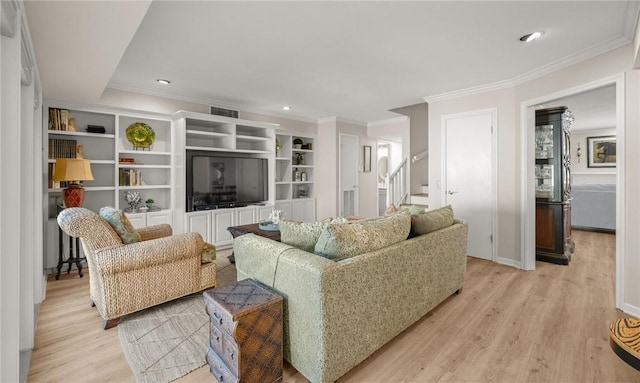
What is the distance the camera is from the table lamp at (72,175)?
3.13m

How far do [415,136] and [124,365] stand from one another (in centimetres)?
487

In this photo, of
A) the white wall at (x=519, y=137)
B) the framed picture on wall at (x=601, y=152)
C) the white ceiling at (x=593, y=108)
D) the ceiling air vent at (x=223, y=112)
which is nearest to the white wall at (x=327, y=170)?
the ceiling air vent at (x=223, y=112)

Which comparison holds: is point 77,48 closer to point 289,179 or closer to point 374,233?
point 374,233

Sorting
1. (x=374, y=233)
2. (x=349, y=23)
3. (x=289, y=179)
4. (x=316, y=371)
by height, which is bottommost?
(x=316, y=371)

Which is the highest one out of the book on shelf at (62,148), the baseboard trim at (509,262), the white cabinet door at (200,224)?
the book on shelf at (62,148)

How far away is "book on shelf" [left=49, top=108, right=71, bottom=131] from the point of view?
11.8 feet

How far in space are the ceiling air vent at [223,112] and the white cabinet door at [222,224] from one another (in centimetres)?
160

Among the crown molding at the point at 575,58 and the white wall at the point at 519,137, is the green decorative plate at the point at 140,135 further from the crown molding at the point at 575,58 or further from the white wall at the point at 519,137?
the crown molding at the point at 575,58

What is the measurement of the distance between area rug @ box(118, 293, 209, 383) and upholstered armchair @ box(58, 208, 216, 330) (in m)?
0.12

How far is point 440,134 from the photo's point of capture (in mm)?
4531

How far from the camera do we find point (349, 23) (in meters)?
2.42

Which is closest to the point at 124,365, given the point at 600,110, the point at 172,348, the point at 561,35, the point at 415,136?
the point at 172,348

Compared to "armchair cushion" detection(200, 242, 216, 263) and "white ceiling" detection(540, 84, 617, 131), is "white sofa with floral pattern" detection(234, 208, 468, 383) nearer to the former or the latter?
"armchair cushion" detection(200, 242, 216, 263)

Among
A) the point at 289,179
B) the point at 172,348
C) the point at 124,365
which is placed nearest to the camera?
the point at 124,365
